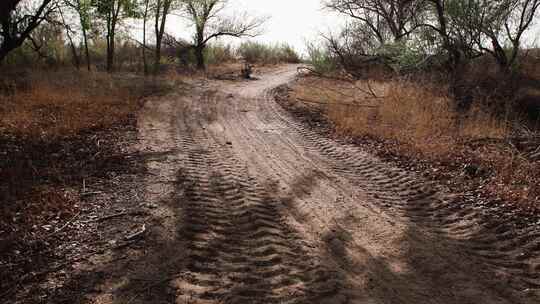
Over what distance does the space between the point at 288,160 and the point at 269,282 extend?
11.9 ft

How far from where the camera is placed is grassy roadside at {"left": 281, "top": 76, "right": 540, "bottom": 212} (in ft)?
17.8

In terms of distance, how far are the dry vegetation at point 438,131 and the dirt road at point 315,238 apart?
2.69 ft

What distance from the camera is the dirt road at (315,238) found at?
3.03m

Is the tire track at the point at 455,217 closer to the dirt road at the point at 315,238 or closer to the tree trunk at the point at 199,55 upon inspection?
the dirt road at the point at 315,238

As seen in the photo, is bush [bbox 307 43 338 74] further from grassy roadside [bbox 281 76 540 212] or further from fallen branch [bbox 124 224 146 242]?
fallen branch [bbox 124 224 146 242]

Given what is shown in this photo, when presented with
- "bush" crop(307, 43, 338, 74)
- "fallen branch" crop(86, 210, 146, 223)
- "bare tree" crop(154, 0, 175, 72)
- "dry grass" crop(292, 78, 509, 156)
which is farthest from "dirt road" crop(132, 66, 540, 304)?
"bare tree" crop(154, 0, 175, 72)

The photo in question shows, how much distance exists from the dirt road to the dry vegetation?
820 millimetres

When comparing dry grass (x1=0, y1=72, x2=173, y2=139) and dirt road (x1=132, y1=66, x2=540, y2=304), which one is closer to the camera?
dirt road (x1=132, y1=66, x2=540, y2=304)

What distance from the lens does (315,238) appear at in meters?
3.87

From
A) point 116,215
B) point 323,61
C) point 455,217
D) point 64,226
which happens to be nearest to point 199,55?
point 323,61

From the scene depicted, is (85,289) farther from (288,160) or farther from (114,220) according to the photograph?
(288,160)

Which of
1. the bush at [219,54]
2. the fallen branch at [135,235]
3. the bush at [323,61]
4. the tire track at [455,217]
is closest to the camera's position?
the tire track at [455,217]

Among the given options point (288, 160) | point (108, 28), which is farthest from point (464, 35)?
point (108, 28)

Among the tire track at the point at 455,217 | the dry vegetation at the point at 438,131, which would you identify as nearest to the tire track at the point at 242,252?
the tire track at the point at 455,217
